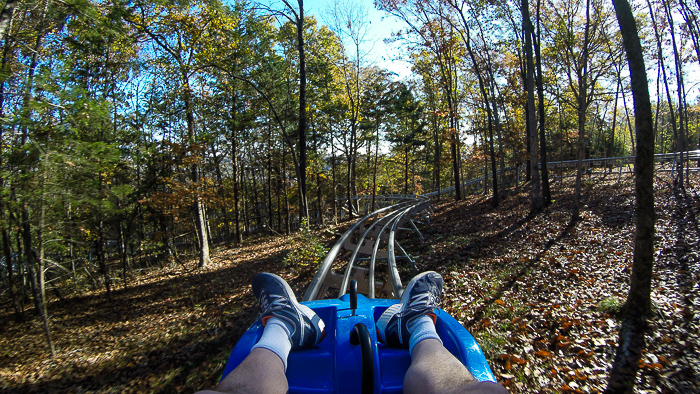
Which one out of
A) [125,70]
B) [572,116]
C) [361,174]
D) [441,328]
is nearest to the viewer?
[441,328]

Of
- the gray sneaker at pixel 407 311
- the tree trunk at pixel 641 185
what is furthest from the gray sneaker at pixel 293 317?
the tree trunk at pixel 641 185

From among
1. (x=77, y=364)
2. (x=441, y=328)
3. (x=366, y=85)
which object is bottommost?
(x=77, y=364)

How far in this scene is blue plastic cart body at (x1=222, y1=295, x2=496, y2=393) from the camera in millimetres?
1766

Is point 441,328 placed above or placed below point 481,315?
above

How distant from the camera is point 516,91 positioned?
1895cm

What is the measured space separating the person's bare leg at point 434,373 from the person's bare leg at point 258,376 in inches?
26.7

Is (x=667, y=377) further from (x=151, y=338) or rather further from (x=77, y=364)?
(x=77, y=364)

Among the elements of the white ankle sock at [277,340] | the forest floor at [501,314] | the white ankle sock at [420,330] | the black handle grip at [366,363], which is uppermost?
the black handle grip at [366,363]

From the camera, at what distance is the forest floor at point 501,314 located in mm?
3410

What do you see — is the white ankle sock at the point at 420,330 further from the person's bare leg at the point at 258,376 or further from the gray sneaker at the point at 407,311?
the person's bare leg at the point at 258,376

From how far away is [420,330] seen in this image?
204 centimetres

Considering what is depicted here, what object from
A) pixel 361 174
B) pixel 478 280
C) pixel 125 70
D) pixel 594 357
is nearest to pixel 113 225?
pixel 125 70

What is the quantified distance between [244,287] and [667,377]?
7998 millimetres

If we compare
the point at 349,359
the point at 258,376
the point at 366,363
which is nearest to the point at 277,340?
the point at 258,376
